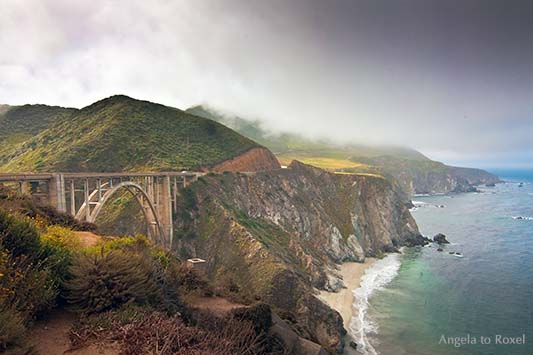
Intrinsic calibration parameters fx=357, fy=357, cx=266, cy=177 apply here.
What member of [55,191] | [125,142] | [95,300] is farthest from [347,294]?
[95,300]

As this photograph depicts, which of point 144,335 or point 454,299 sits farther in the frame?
point 454,299

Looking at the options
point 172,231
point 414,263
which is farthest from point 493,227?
point 172,231

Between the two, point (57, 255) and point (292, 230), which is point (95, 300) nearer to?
point (57, 255)

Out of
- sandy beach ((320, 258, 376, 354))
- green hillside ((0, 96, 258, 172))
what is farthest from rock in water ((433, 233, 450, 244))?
A: green hillside ((0, 96, 258, 172))

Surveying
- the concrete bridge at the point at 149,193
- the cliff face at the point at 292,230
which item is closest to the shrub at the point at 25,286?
the cliff face at the point at 292,230

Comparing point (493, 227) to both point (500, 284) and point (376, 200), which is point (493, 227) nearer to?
point (376, 200)

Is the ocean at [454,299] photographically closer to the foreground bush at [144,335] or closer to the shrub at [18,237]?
the foreground bush at [144,335]
